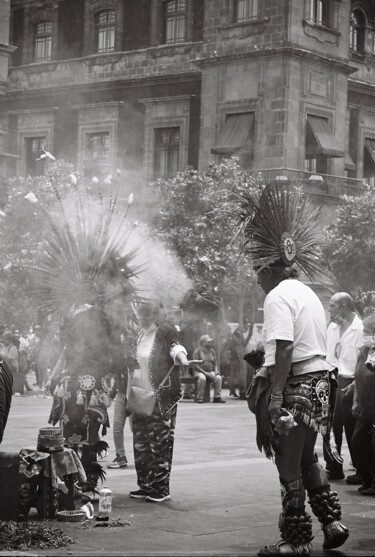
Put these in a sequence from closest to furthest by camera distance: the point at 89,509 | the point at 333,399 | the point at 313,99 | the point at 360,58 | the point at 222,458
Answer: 1. the point at 333,399
2. the point at 89,509
3. the point at 222,458
4. the point at 313,99
5. the point at 360,58

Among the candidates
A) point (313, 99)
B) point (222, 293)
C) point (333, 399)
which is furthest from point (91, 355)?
point (313, 99)

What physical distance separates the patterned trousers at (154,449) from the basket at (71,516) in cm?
111

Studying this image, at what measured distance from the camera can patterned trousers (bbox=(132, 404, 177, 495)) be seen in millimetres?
9365

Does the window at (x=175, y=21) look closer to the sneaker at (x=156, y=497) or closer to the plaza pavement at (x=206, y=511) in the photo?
the plaza pavement at (x=206, y=511)

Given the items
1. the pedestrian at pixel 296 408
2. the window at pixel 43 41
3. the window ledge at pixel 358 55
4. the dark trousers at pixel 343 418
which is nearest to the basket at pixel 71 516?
the pedestrian at pixel 296 408

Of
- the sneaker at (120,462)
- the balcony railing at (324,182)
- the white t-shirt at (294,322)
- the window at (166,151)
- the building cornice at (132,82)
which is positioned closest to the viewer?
the white t-shirt at (294,322)

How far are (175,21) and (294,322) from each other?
33797 millimetres

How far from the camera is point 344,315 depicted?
36.8 feet

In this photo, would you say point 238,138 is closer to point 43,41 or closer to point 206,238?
point 43,41

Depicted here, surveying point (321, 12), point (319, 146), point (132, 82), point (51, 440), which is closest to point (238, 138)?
point (319, 146)

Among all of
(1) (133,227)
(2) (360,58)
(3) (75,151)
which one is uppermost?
(2) (360,58)

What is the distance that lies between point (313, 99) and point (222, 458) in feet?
83.6

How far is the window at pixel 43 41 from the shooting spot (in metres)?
29.1

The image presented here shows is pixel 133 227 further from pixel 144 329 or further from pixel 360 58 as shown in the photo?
pixel 360 58
